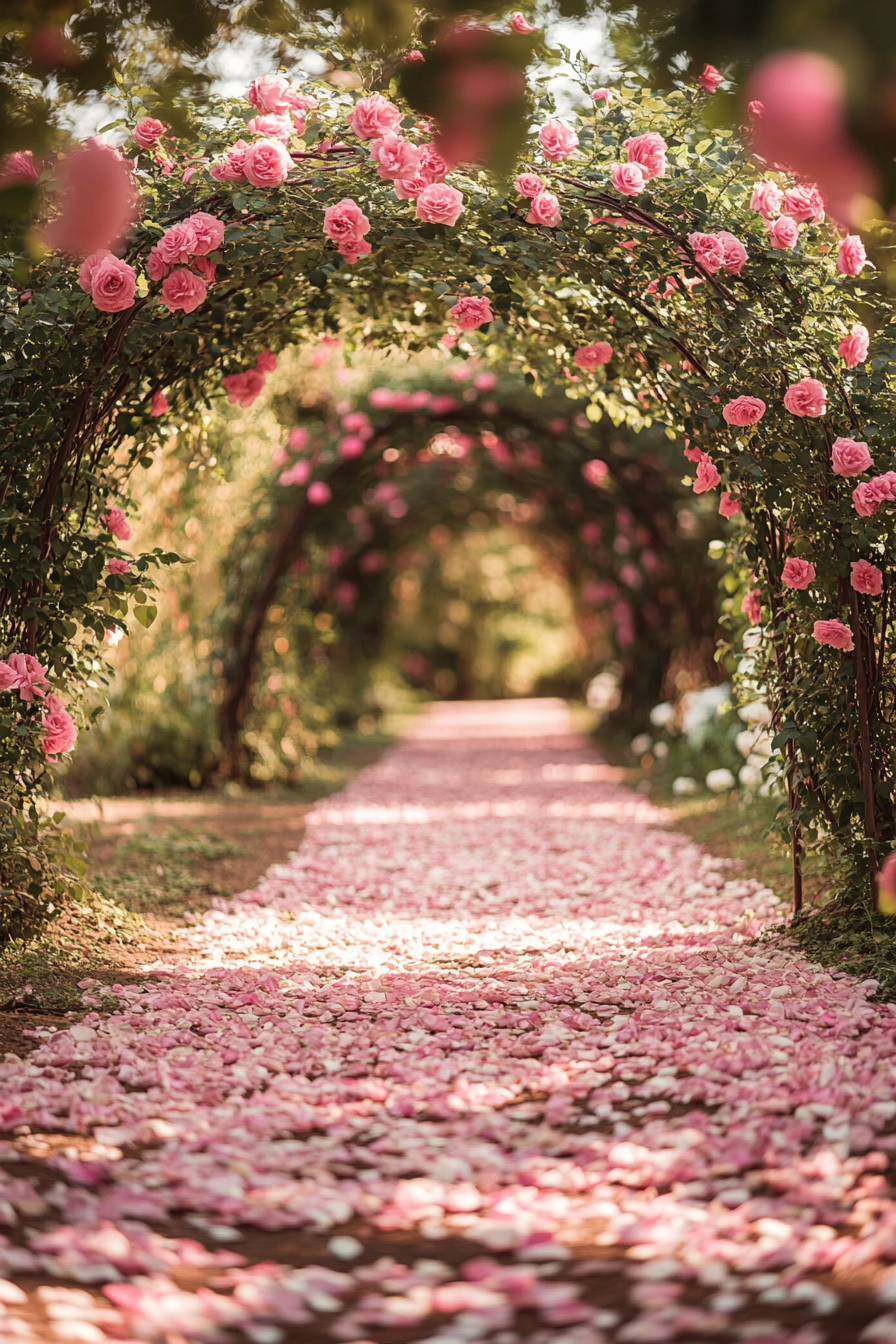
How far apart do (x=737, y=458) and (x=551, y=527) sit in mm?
11218

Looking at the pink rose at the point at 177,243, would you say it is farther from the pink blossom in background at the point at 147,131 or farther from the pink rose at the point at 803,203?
the pink rose at the point at 803,203

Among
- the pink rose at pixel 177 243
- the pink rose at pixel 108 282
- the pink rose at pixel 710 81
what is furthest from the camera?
the pink rose at pixel 177 243

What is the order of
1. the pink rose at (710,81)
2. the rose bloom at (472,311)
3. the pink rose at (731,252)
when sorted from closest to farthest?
the pink rose at (710,81), the pink rose at (731,252), the rose bloom at (472,311)

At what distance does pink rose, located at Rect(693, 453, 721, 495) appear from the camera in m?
3.87

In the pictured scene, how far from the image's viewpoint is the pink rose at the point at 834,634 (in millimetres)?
3463

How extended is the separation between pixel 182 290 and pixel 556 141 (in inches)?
42.6

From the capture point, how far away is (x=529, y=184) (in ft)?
11.4

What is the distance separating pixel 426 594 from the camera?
21.3 meters

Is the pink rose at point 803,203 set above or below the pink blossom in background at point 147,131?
below

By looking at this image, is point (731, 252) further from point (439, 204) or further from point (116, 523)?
A: point (116, 523)

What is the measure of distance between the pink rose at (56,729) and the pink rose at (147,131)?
1513mm

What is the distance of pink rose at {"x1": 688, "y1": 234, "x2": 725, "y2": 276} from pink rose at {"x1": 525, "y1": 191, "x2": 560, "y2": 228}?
0.39 metres

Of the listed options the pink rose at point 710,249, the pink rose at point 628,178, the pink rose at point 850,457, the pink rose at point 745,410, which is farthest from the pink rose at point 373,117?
the pink rose at point 850,457

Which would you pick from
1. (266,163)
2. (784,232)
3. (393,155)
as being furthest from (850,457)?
(266,163)
